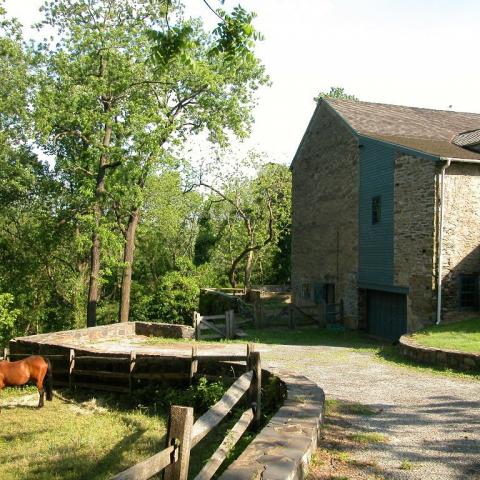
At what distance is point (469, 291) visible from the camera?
18562 mm

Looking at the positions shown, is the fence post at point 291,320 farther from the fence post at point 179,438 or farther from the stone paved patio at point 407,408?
the fence post at point 179,438

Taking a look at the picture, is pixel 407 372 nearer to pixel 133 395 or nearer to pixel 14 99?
pixel 133 395

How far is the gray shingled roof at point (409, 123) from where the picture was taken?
21786mm

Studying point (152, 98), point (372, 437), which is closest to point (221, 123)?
point (152, 98)

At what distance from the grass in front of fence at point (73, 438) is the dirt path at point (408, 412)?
3923 mm

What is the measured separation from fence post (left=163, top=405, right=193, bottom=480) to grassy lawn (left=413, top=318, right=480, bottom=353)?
10.3 metres

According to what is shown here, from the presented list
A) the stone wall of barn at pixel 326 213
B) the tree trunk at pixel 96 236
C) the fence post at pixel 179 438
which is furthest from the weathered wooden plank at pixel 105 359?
the stone wall of barn at pixel 326 213

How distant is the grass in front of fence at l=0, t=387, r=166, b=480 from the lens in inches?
360

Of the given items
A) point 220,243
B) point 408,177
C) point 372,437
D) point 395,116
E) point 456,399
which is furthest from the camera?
point 220,243

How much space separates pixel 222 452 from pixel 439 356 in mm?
9067

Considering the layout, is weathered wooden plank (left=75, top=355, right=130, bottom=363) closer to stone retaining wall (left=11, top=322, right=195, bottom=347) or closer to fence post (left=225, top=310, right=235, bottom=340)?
stone retaining wall (left=11, top=322, right=195, bottom=347)

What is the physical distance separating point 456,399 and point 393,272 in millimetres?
10780

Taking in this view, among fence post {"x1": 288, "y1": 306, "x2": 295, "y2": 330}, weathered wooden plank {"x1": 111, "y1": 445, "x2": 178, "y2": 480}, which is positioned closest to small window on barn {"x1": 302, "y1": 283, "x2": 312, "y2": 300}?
fence post {"x1": 288, "y1": 306, "x2": 295, "y2": 330}

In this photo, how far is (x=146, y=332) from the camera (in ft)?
72.3
